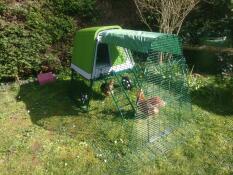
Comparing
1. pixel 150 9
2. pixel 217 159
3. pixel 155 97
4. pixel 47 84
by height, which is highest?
pixel 150 9

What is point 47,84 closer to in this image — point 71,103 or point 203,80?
point 71,103

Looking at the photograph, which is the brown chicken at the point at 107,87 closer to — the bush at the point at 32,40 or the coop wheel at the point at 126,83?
the coop wheel at the point at 126,83

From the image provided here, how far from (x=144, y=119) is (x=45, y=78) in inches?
173

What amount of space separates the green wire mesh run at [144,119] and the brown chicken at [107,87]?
0.85ft

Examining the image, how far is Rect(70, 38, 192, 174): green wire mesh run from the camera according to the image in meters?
6.52

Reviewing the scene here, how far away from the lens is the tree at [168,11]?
33.9ft

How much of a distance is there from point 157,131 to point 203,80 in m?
3.52

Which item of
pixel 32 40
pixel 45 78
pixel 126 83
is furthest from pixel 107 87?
pixel 32 40

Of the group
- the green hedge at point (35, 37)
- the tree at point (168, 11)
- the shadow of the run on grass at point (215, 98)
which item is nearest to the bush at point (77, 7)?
the green hedge at point (35, 37)

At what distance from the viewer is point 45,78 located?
10.6 meters

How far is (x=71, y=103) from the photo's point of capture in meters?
9.03

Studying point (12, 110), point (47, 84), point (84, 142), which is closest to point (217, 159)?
point (84, 142)

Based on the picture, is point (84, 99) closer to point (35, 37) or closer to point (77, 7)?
point (35, 37)

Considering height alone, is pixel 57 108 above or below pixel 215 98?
below
